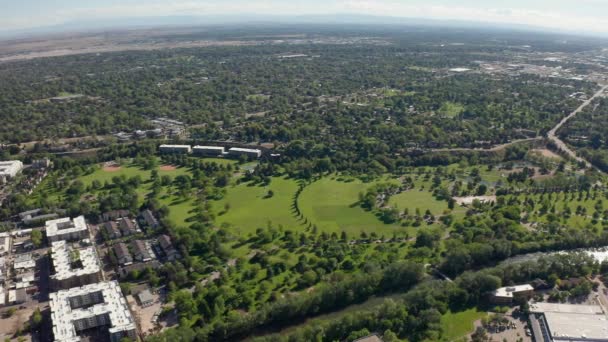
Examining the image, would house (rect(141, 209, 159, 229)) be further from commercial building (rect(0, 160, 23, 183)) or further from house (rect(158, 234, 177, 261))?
commercial building (rect(0, 160, 23, 183))

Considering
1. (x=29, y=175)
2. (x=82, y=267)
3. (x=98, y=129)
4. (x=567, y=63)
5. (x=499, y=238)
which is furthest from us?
(x=567, y=63)

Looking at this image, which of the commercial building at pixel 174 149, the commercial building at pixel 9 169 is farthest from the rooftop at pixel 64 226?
the commercial building at pixel 174 149

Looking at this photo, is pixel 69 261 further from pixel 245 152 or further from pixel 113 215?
pixel 245 152

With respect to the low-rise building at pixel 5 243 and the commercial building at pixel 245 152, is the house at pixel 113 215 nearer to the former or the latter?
the low-rise building at pixel 5 243

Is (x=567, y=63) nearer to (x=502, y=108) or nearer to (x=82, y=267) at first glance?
(x=502, y=108)

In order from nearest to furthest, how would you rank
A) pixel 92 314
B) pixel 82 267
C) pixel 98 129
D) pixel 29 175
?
pixel 92 314 < pixel 82 267 < pixel 29 175 < pixel 98 129

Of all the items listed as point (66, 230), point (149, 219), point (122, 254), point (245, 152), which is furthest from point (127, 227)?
point (245, 152)

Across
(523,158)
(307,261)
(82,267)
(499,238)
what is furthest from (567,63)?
(82,267)
